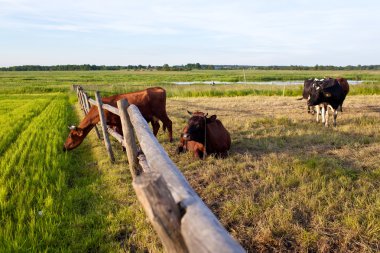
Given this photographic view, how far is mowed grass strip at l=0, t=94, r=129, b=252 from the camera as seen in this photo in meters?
3.32

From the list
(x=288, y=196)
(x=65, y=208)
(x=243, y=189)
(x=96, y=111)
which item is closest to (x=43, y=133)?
(x=96, y=111)

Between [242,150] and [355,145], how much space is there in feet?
8.28

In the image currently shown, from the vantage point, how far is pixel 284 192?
4.43 m

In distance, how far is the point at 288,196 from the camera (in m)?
4.20

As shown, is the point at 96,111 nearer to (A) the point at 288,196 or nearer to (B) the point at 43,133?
(B) the point at 43,133

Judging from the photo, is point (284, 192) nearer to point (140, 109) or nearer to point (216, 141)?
point (216, 141)

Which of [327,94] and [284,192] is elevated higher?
[327,94]

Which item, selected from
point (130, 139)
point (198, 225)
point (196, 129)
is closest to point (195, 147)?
point (196, 129)

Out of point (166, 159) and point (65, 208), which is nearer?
point (166, 159)

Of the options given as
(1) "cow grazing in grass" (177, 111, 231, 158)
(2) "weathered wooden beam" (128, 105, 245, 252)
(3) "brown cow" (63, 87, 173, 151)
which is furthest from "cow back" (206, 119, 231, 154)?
(2) "weathered wooden beam" (128, 105, 245, 252)

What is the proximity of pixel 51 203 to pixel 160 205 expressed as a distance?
3.38 meters

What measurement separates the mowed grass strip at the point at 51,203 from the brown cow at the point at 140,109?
1.55 feet

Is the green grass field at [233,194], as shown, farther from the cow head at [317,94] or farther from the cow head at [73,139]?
the cow head at [317,94]

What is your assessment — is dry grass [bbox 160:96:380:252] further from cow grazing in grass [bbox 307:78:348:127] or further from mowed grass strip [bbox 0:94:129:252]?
mowed grass strip [bbox 0:94:129:252]
